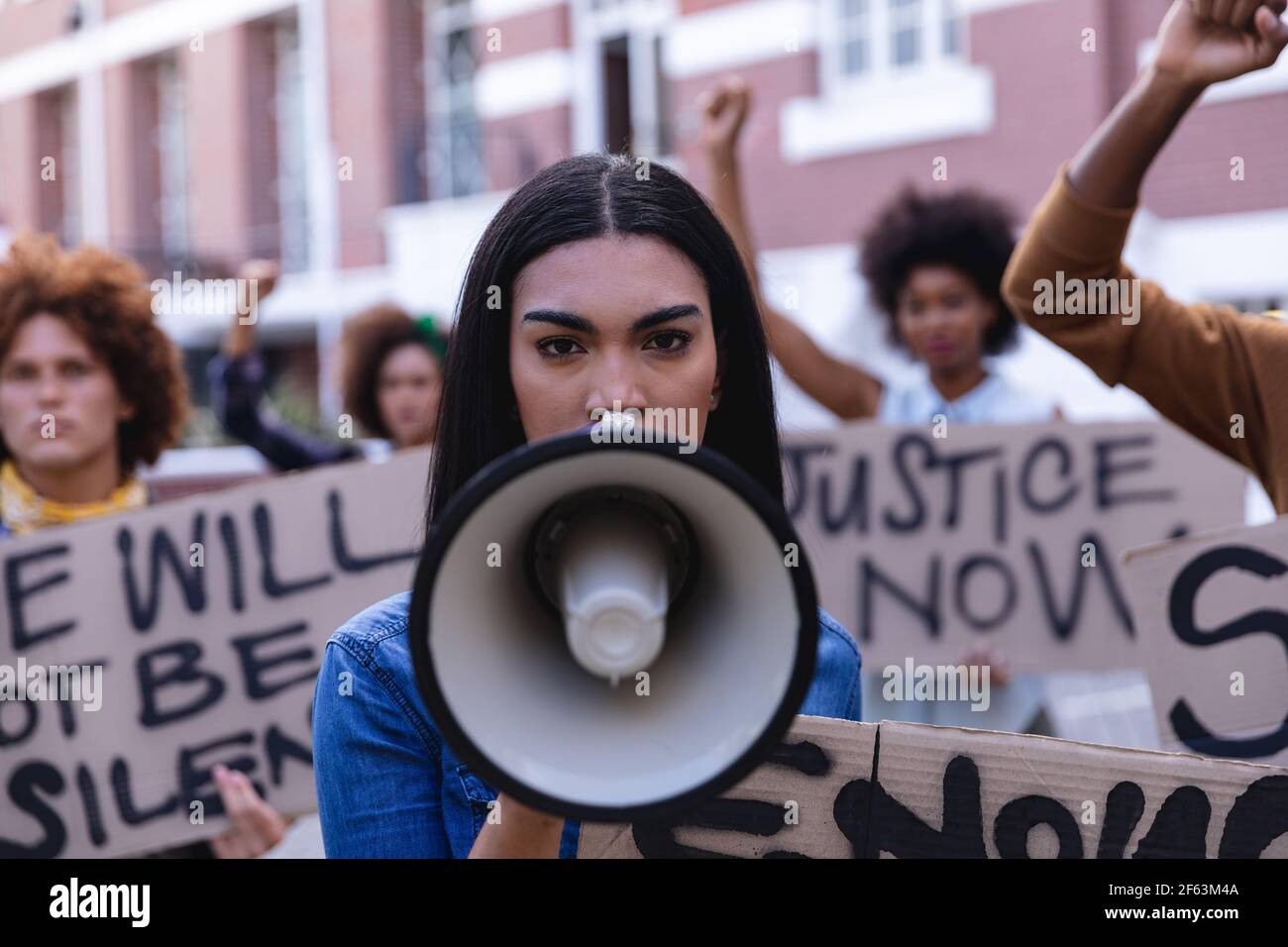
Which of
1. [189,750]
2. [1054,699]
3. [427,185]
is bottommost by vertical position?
[1054,699]

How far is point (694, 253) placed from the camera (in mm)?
1639

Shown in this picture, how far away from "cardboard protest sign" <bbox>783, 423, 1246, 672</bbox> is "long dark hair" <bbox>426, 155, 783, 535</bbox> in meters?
2.20

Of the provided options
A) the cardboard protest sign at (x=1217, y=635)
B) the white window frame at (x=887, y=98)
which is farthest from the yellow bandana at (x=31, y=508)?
the white window frame at (x=887, y=98)

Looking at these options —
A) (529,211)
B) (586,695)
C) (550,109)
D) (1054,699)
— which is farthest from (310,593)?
(550,109)

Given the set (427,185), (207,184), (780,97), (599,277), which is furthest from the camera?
(207,184)

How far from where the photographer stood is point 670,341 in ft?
5.09

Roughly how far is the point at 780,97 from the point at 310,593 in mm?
7193

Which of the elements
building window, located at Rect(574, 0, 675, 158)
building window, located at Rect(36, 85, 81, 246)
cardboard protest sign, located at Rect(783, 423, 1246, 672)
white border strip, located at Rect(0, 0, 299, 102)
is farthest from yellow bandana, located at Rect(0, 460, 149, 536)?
building window, located at Rect(36, 85, 81, 246)

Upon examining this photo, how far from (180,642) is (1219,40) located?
2238 millimetres

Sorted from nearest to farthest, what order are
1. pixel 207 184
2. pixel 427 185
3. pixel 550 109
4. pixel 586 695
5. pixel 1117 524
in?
pixel 586 695 < pixel 1117 524 < pixel 550 109 < pixel 427 185 < pixel 207 184

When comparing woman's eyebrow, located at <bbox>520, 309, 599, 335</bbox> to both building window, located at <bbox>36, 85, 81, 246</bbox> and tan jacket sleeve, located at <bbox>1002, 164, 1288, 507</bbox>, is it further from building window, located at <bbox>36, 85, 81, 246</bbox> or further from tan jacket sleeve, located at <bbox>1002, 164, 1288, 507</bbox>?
building window, located at <bbox>36, 85, 81, 246</bbox>

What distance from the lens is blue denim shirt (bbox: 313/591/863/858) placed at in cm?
146

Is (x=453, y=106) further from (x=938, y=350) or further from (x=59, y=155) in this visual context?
(x=938, y=350)

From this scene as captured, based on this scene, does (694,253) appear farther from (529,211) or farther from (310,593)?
(310,593)
